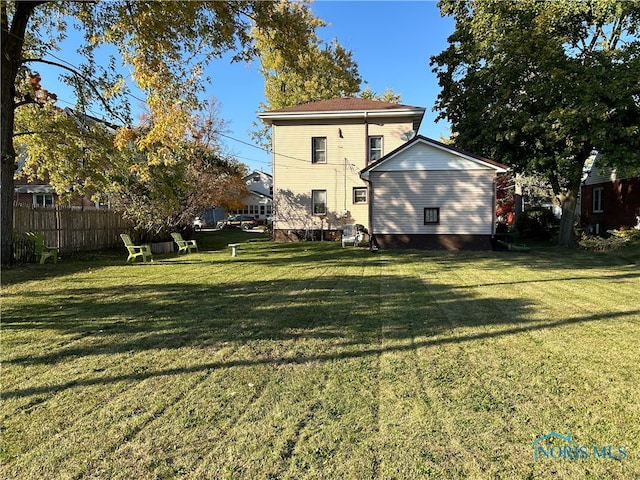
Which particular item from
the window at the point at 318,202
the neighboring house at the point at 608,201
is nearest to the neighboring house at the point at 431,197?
the window at the point at 318,202

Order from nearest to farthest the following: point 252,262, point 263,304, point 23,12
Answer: point 263,304
point 23,12
point 252,262

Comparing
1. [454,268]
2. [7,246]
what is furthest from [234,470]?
[7,246]

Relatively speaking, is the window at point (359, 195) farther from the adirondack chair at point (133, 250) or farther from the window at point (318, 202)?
the adirondack chair at point (133, 250)

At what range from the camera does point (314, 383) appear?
3.72 meters

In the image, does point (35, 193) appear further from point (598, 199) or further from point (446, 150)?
point (598, 199)

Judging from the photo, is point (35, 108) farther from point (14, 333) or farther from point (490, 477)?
point (490, 477)

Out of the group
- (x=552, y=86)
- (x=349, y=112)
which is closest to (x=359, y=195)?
(x=349, y=112)

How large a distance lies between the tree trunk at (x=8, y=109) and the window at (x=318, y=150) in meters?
13.7

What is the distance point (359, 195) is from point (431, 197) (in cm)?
633

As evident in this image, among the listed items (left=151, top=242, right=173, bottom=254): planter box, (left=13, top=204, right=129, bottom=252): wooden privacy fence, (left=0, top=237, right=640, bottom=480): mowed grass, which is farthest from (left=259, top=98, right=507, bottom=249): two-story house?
(left=0, top=237, right=640, bottom=480): mowed grass

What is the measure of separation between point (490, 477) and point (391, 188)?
1501cm

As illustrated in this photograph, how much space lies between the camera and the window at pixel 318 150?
22297 mm

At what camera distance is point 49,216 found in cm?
1362

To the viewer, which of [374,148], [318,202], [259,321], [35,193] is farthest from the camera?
[35,193]
